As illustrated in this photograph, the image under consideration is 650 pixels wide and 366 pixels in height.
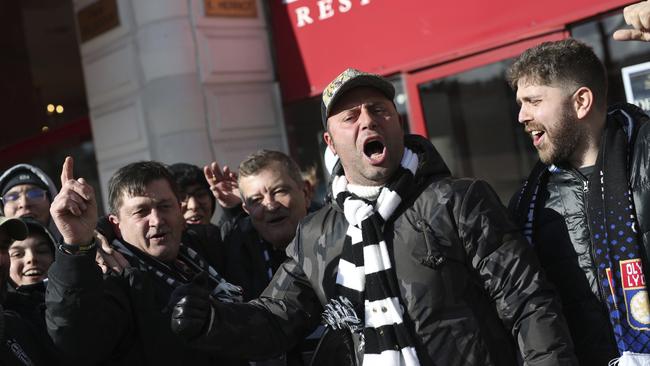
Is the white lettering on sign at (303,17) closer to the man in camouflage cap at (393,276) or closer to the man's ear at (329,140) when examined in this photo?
the man's ear at (329,140)

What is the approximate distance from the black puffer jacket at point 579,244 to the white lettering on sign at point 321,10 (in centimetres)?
465

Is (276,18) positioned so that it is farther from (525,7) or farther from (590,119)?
(590,119)

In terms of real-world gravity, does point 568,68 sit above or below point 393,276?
above

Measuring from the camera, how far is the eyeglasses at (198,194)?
503cm

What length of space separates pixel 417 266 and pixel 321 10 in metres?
5.47

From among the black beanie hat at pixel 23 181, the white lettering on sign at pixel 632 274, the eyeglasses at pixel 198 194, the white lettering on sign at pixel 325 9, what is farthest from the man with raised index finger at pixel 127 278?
the white lettering on sign at pixel 325 9

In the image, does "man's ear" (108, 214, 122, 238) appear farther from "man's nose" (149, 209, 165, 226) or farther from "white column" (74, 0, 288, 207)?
"white column" (74, 0, 288, 207)

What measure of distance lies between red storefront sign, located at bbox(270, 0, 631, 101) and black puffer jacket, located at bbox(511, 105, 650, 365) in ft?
10.7

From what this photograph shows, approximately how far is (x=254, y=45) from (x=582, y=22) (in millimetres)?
3565

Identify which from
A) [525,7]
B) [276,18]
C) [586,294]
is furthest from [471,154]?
[586,294]

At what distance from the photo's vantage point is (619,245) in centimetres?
270

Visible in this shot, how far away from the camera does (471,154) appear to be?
22.9 ft

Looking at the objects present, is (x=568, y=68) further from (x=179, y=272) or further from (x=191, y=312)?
(x=179, y=272)

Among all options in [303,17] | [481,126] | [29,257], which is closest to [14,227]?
[29,257]
